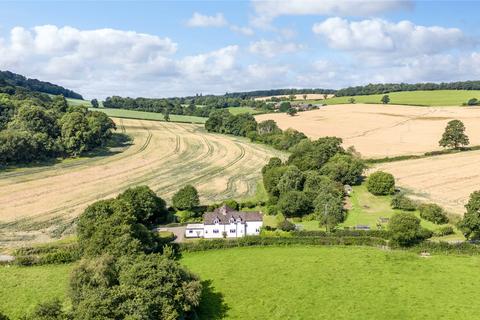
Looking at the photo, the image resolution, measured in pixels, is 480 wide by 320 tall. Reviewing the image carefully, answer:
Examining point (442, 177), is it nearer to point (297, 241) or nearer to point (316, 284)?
point (297, 241)

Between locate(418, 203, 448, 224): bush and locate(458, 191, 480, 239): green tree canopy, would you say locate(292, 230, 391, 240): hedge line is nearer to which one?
locate(458, 191, 480, 239): green tree canopy

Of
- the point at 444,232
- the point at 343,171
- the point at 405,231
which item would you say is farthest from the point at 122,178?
the point at 444,232

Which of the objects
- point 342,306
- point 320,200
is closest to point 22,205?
point 320,200

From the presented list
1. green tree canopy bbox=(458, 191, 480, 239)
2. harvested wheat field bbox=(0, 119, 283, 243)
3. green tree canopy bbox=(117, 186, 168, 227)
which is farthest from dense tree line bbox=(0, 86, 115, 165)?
green tree canopy bbox=(458, 191, 480, 239)

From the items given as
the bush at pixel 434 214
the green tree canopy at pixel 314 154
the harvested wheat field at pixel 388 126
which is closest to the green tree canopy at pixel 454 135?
the harvested wheat field at pixel 388 126

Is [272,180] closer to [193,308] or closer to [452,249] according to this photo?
[452,249]
